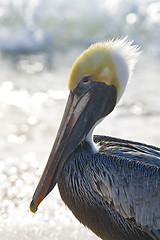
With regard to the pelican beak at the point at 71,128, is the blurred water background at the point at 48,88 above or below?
below

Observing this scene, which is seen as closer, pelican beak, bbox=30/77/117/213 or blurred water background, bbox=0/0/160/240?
pelican beak, bbox=30/77/117/213

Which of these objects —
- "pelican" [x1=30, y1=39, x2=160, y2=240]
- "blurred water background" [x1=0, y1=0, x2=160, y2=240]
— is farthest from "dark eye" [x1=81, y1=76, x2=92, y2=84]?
"blurred water background" [x1=0, y1=0, x2=160, y2=240]

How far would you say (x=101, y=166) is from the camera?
9.71 ft

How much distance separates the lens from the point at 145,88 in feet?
23.2

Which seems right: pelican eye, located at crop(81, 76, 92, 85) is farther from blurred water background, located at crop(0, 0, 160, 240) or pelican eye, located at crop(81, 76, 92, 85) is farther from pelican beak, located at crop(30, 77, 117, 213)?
blurred water background, located at crop(0, 0, 160, 240)

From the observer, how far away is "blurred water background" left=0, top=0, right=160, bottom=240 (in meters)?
4.06

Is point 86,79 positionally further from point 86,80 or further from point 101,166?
point 101,166

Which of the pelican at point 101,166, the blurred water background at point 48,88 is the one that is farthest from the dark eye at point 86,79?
the blurred water background at point 48,88

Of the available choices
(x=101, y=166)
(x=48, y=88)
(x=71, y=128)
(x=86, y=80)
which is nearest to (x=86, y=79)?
(x=86, y=80)

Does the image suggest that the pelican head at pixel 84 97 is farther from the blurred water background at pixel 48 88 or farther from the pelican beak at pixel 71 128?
the blurred water background at pixel 48 88

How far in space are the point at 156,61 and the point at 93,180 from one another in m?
5.64

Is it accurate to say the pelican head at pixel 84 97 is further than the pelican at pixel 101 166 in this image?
Yes

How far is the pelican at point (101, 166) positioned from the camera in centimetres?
288

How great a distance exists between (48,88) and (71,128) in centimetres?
395
